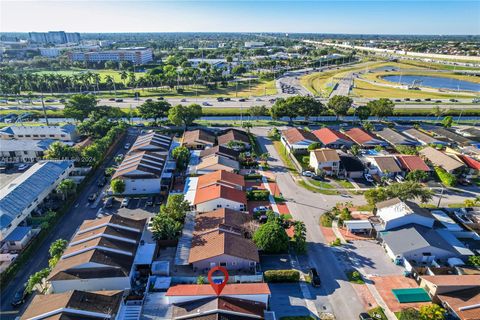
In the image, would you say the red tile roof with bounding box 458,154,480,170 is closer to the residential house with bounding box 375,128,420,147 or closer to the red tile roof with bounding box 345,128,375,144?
the residential house with bounding box 375,128,420,147

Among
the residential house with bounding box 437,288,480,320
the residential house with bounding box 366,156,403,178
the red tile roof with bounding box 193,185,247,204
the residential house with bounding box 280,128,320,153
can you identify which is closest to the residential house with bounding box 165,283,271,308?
the red tile roof with bounding box 193,185,247,204

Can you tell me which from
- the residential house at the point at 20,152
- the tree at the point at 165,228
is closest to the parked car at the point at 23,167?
the residential house at the point at 20,152

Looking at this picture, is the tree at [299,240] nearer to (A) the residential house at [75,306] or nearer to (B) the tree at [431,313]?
(B) the tree at [431,313]

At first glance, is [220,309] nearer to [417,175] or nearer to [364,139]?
[417,175]

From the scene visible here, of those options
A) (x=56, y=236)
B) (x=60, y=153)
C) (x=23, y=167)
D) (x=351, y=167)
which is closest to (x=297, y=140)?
(x=351, y=167)

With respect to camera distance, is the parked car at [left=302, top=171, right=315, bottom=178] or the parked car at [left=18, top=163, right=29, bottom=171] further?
the parked car at [left=18, top=163, right=29, bottom=171]

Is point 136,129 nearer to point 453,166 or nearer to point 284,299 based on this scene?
point 284,299
